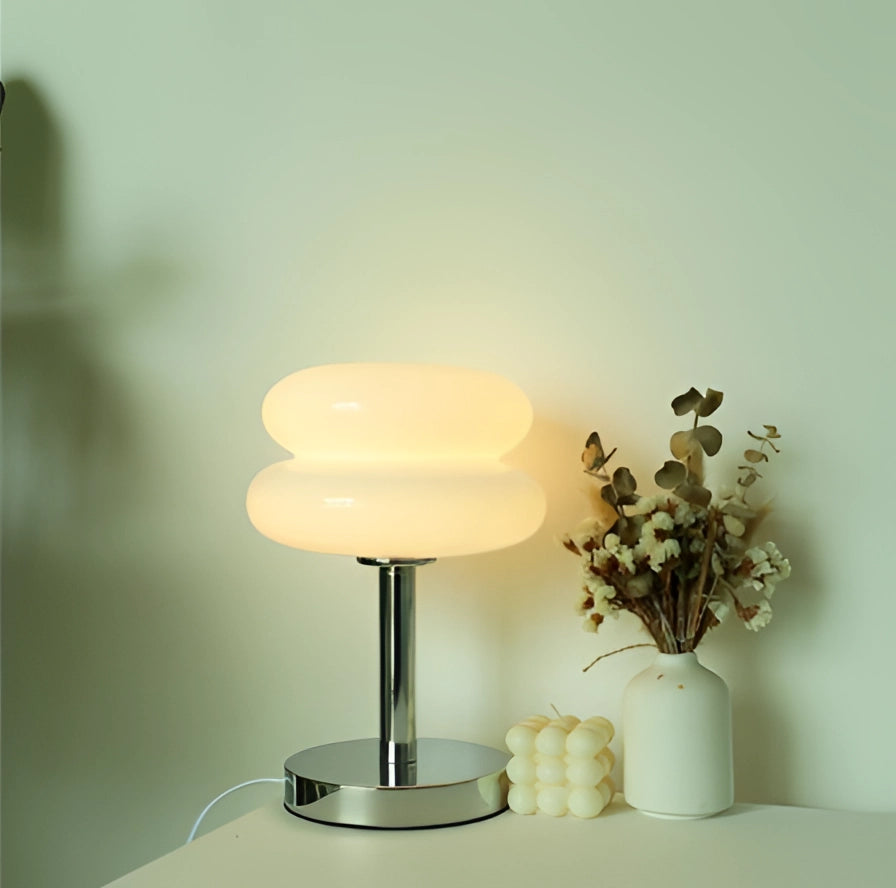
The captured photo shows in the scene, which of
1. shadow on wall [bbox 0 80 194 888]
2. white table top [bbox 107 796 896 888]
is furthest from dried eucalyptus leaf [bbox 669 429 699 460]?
shadow on wall [bbox 0 80 194 888]

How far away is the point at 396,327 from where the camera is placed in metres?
1.56

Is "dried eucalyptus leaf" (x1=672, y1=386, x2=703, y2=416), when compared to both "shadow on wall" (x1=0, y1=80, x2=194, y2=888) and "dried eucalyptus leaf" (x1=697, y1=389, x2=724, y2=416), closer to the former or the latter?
"dried eucalyptus leaf" (x1=697, y1=389, x2=724, y2=416)

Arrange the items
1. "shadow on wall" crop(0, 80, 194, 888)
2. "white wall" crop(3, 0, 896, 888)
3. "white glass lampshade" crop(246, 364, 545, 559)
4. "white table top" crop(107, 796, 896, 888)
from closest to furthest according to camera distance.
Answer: "white table top" crop(107, 796, 896, 888) → "white glass lampshade" crop(246, 364, 545, 559) → "white wall" crop(3, 0, 896, 888) → "shadow on wall" crop(0, 80, 194, 888)

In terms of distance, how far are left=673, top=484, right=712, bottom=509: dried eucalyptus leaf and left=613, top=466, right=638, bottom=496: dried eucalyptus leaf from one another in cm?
5

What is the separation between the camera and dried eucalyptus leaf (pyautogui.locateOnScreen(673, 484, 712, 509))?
126 cm

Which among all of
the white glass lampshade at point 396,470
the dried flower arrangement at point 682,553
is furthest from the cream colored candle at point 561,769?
the white glass lampshade at point 396,470

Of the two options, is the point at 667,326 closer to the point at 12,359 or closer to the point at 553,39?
the point at 553,39

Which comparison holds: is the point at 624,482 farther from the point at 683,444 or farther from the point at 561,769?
the point at 561,769

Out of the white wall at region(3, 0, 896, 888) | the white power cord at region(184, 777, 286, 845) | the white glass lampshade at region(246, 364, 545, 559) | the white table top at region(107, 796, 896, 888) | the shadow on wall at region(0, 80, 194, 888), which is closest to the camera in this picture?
the white table top at region(107, 796, 896, 888)

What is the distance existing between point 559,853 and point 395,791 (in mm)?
199

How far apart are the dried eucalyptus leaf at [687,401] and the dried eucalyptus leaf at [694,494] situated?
8 cm

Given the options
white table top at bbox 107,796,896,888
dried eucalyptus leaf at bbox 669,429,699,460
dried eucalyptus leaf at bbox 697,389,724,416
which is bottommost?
white table top at bbox 107,796,896,888

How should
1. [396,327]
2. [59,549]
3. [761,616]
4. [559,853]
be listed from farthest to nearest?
1. [59,549]
2. [396,327]
3. [761,616]
4. [559,853]

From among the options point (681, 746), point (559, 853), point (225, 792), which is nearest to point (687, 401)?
point (681, 746)
